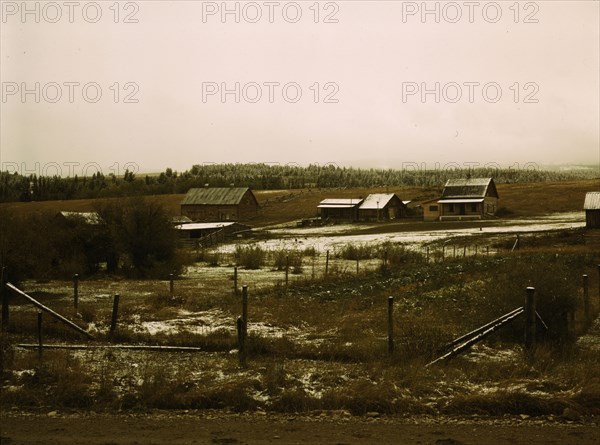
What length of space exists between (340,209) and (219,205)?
1805 cm

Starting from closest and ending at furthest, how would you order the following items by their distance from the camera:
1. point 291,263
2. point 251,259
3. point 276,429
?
point 276,429 < point 291,263 < point 251,259

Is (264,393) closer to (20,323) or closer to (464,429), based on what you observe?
(464,429)

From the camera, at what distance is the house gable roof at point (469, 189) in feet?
276

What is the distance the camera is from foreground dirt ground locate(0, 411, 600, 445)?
7.83m

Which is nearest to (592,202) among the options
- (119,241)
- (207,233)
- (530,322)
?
(119,241)

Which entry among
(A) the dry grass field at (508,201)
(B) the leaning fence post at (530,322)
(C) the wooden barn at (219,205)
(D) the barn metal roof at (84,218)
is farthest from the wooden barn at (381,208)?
(B) the leaning fence post at (530,322)

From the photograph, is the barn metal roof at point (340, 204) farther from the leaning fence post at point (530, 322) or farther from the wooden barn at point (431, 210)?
the leaning fence post at point (530, 322)

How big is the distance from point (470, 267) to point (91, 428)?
891 inches

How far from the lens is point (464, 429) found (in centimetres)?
830

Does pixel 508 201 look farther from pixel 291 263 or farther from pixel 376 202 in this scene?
pixel 291 263

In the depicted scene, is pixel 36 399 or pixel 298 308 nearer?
pixel 36 399

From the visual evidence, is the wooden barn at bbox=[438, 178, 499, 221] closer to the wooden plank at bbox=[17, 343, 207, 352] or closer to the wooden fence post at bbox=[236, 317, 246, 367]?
the wooden plank at bbox=[17, 343, 207, 352]

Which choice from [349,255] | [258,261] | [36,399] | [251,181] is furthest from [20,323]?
[251,181]

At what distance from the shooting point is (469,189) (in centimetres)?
8531
